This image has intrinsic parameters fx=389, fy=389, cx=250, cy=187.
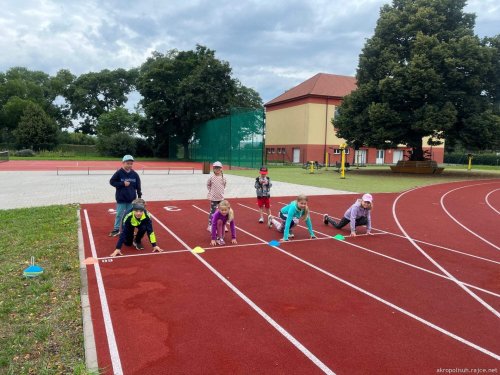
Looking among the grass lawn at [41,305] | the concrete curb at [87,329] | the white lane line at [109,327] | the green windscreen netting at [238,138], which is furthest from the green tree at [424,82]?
the concrete curb at [87,329]

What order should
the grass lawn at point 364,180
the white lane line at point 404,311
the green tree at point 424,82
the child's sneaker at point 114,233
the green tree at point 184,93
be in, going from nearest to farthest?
the white lane line at point 404,311 → the child's sneaker at point 114,233 → the grass lawn at point 364,180 → the green tree at point 424,82 → the green tree at point 184,93

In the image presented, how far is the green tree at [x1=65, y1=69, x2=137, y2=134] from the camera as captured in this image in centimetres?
7400

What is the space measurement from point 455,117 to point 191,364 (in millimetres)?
27685

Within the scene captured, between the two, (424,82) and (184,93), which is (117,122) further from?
(424,82)

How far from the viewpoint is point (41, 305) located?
4.84 m

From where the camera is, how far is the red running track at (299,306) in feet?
12.4

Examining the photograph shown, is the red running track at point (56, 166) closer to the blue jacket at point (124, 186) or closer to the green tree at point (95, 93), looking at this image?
the blue jacket at point (124, 186)

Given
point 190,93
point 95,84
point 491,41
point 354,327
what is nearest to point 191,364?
point 354,327

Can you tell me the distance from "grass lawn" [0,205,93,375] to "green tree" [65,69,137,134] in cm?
7134

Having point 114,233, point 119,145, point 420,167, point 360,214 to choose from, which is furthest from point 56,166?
point 360,214

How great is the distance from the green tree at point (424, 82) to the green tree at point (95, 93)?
184 ft

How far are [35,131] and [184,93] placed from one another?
2270 centimetres

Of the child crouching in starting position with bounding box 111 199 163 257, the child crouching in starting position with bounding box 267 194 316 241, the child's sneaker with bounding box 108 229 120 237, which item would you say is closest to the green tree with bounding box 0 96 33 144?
the child's sneaker with bounding box 108 229 120 237

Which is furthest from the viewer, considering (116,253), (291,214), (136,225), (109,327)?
(291,214)
